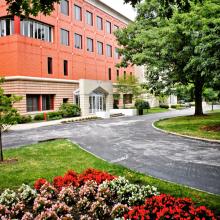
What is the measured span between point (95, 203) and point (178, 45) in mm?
19425

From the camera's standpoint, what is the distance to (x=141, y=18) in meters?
33.0

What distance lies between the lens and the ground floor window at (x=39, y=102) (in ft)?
116

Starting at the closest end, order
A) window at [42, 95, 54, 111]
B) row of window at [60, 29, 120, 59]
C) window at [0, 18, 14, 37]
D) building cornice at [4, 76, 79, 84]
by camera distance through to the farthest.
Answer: building cornice at [4, 76, 79, 84] < window at [0, 18, 14, 37] < window at [42, 95, 54, 111] < row of window at [60, 29, 120, 59]

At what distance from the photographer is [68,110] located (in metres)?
38.2

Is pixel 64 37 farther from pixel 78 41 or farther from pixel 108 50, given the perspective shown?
pixel 108 50

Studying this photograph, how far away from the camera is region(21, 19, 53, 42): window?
113 ft

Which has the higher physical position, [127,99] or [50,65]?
[50,65]

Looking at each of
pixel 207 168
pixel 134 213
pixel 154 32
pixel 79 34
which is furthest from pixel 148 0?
pixel 134 213

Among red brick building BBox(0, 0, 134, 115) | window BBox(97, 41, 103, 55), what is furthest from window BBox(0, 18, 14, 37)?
window BBox(97, 41, 103, 55)

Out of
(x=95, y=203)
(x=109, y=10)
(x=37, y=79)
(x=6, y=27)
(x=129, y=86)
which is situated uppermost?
(x=109, y=10)

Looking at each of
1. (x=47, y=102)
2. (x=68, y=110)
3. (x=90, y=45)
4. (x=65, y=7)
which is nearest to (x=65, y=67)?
(x=47, y=102)

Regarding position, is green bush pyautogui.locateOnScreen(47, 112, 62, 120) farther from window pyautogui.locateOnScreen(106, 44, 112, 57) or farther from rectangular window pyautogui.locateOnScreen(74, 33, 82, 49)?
window pyautogui.locateOnScreen(106, 44, 112, 57)

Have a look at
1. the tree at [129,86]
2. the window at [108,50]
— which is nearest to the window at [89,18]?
the window at [108,50]

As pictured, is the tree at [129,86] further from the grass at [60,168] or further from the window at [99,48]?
the grass at [60,168]
